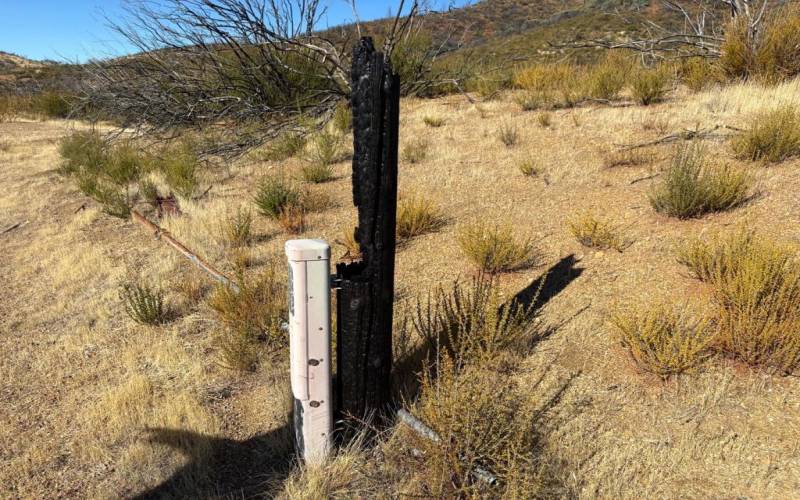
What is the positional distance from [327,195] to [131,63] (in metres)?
5.41

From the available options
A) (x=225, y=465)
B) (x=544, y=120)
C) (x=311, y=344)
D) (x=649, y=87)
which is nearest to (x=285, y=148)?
(x=544, y=120)

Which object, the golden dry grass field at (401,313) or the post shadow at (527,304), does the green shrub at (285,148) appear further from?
the post shadow at (527,304)

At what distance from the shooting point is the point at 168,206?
302 inches

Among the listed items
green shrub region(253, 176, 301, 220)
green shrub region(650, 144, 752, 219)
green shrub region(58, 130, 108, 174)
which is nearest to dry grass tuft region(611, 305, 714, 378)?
green shrub region(650, 144, 752, 219)

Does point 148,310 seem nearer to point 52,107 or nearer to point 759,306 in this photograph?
point 759,306

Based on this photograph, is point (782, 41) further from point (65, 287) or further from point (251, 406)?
point (65, 287)

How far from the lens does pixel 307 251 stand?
7.03 ft

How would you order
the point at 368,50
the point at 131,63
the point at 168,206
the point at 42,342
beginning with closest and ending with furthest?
1. the point at 368,50
2. the point at 42,342
3. the point at 168,206
4. the point at 131,63

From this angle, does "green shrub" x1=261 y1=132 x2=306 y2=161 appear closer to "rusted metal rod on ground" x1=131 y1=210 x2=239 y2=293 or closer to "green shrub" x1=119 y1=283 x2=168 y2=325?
"rusted metal rod on ground" x1=131 y1=210 x2=239 y2=293

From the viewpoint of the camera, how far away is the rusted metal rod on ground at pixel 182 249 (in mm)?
4682

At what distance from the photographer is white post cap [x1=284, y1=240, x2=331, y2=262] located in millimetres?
2139

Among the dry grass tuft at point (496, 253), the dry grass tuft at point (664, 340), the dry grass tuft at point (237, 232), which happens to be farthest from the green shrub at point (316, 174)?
the dry grass tuft at point (664, 340)

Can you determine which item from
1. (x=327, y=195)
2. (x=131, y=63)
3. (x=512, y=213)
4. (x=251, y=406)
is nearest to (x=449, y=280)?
(x=512, y=213)

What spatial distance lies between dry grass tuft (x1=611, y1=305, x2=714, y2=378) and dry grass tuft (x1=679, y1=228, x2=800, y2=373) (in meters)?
0.12
